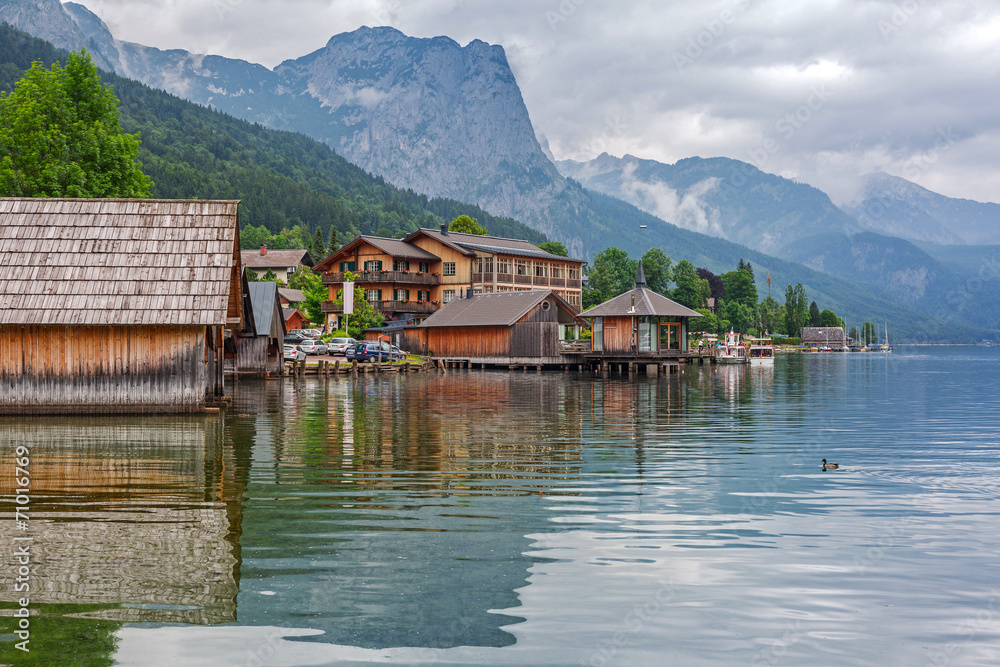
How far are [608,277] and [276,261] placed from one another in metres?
56.5

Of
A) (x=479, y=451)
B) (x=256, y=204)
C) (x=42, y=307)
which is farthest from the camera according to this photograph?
(x=256, y=204)

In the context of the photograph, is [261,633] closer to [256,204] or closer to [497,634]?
[497,634]

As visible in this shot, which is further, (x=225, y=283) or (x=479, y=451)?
(x=225, y=283)

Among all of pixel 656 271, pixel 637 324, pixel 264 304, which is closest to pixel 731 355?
pixel 637 324

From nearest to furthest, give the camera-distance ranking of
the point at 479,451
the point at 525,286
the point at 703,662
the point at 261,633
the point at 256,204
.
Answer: the point at 703,662, the point at 261,633, the point at 479,451, the point at 525,286, the point at 256,204

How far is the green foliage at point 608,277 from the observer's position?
126375 mm

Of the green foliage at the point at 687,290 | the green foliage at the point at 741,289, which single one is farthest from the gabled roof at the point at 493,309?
the green foliage at the point at 741,289

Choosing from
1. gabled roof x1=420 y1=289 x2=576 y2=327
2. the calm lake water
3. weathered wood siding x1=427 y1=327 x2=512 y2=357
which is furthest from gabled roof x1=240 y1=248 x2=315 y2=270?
the calm lake water

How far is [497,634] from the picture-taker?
25.8ft

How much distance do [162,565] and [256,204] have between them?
18137 cm

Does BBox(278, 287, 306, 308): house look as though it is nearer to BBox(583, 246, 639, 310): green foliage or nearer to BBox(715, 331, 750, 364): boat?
BBox(583, 246, 639, 310): green foliage

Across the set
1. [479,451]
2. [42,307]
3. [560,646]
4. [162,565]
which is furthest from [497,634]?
[42,307]

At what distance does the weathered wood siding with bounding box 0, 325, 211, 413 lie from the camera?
26.8 metres

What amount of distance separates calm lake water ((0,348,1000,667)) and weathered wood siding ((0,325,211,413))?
4.43 meters
